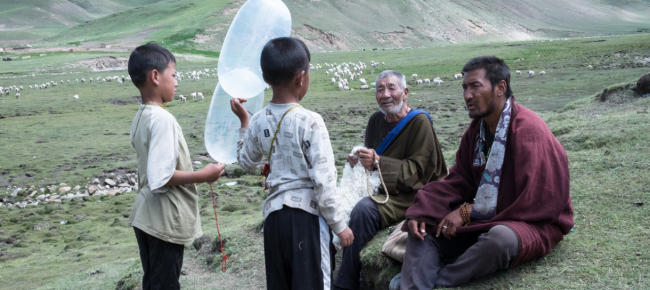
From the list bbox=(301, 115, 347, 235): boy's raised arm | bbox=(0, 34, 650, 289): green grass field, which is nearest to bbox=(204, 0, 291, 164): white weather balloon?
bbox=(301, 115, 347, 235): boy's raised arm

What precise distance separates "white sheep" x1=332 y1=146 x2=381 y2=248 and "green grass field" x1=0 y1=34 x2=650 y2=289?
1.18 ft

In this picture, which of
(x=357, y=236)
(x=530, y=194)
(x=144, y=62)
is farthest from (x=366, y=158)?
(x=144, y=62)

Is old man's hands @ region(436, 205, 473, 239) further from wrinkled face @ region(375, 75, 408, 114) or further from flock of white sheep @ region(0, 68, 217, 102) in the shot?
flock of white sheep @ region(0, 68, 217, 102)

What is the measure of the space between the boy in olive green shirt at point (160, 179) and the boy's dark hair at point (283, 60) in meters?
0.65

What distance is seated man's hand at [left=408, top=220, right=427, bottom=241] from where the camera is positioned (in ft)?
10.0

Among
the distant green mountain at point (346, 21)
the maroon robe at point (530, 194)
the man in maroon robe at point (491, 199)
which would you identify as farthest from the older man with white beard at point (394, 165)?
the distant green mountain at point (346, 21)

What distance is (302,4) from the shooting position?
66625 millimetres

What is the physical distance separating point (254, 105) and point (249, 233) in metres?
2.40

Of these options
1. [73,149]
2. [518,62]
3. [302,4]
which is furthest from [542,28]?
[73,149]

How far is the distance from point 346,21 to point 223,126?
67.0 metres

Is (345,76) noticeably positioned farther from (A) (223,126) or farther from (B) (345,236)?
(B) (345,236)

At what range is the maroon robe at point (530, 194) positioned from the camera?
9.05ft

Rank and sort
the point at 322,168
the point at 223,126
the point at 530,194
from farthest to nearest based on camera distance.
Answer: the point at 223,126 → the point at 530,194 → the point at 322,168

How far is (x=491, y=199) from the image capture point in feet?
9.78
